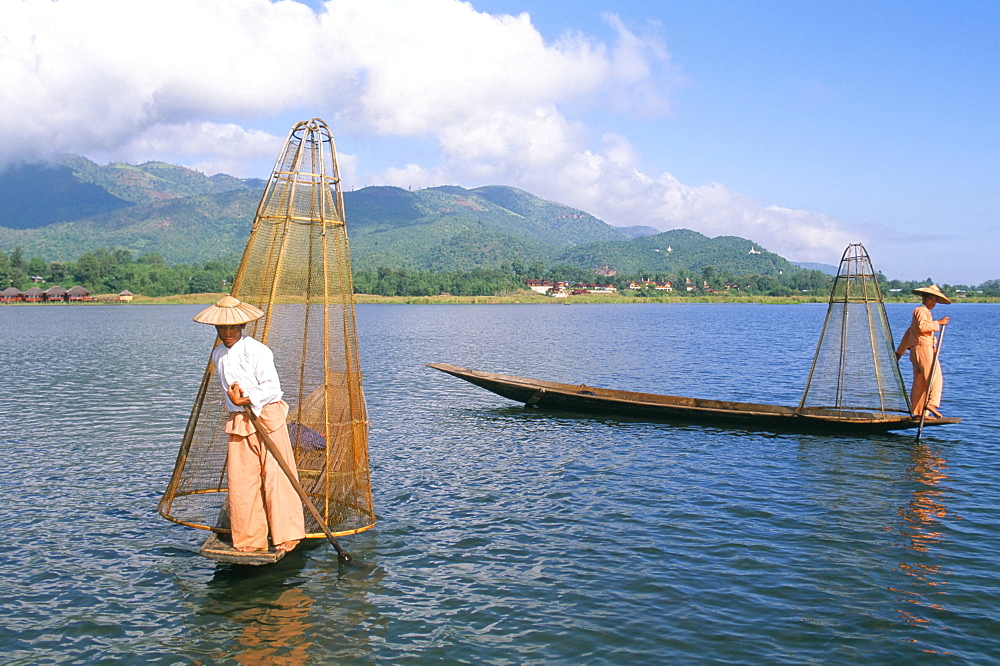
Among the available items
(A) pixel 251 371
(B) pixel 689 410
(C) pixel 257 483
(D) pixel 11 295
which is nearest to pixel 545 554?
(C) pixel 257 483

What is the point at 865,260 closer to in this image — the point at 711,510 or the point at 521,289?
the point at 711,510

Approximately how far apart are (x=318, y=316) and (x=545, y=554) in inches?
174

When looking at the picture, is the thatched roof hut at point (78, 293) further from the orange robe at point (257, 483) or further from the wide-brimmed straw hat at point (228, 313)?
the orange robe at point (257, 483)

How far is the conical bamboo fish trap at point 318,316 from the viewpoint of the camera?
905cm

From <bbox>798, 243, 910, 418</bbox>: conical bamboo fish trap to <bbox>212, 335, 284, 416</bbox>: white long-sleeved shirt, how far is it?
12579mm

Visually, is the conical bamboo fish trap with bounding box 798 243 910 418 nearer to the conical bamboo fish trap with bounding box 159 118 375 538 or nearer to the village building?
the conical bamboo fish trap with bounding box 159 118 375 538

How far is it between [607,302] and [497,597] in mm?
146808

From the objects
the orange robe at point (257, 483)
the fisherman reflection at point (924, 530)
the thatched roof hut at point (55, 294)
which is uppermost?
the thatched roof hut at point (55, 294)

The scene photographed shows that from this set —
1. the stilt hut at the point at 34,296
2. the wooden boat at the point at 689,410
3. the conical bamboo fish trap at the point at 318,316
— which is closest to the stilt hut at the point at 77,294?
the stilt hut at the point at 34,296

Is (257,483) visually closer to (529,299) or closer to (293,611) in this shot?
(293,611)

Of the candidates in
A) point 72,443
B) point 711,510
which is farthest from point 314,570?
point 72,443

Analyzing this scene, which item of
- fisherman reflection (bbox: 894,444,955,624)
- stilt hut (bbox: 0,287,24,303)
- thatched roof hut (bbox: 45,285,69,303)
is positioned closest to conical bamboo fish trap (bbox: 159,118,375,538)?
fisherman reflection (bbox: 894,444,955,624)

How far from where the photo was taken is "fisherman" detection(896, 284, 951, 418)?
48.2 feet

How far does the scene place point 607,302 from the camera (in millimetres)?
152625
